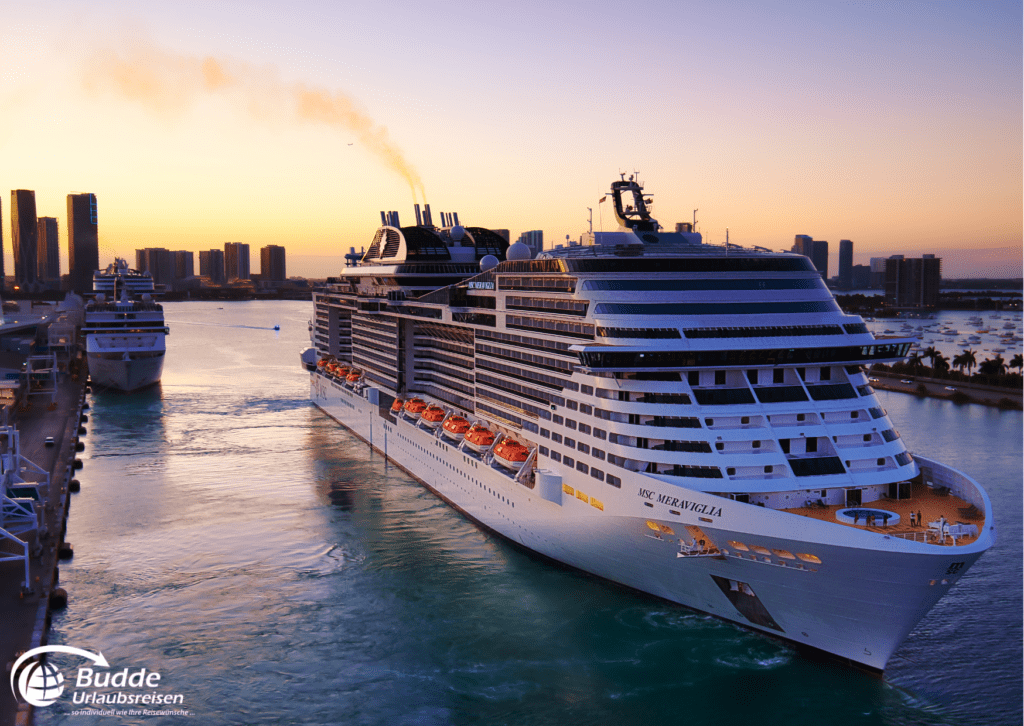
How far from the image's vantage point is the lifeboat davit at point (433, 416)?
36.6m

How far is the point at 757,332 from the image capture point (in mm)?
22531

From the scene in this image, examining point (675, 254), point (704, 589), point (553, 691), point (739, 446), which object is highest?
point (675, 254)

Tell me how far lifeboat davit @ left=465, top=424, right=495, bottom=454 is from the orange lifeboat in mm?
1613

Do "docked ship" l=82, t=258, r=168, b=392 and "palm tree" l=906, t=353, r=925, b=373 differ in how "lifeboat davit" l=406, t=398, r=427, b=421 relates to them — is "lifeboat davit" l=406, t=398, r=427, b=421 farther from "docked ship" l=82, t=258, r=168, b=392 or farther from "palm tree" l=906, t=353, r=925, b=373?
"palm tree" l=906, t=353, r=925, b=373

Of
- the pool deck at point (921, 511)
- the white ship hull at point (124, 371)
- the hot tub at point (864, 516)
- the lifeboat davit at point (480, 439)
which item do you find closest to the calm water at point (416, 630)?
the lifeboat davit at point (480, 439)

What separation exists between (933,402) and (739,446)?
198ft

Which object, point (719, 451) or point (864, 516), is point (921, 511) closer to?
point (864, 516)

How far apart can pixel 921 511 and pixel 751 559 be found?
4646 millimetres

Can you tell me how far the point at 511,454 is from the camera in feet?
91.2

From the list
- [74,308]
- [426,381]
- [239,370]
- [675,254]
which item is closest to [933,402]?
[426,381]

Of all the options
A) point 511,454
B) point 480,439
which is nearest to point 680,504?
point 511,454

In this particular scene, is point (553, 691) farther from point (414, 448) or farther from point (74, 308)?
point (74, 308)

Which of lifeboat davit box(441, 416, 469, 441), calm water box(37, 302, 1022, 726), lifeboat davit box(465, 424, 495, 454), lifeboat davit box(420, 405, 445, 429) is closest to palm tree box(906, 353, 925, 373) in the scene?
calm water box(37, 302, 1022, 726)

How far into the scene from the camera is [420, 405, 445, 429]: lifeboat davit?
36562mm
